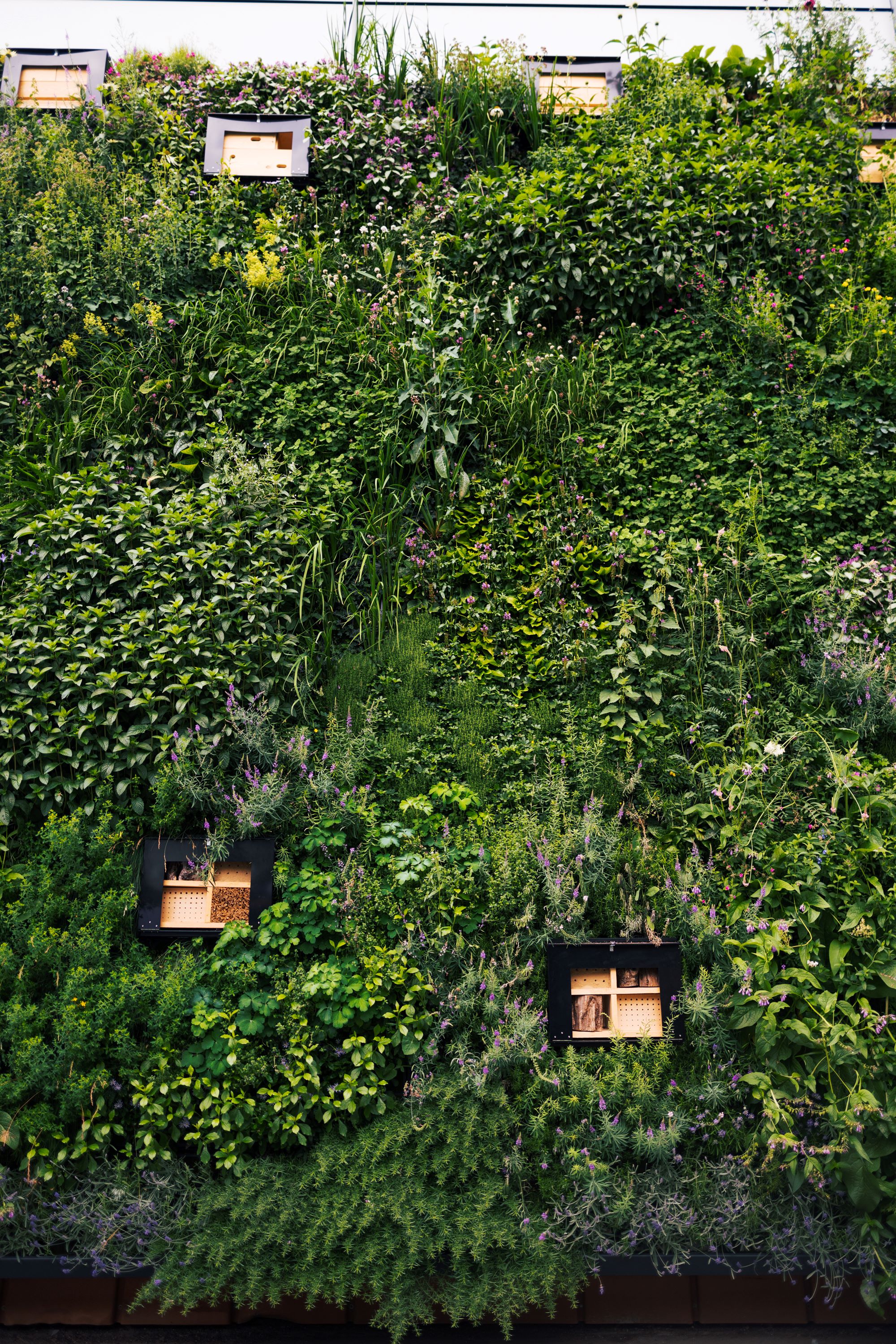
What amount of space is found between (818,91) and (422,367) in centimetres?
419

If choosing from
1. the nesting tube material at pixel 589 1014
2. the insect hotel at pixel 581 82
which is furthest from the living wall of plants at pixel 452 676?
the insect hotel at pixel 581 82

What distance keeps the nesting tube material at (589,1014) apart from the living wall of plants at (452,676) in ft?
0.43

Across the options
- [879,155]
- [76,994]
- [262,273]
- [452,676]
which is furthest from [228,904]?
[879,155]

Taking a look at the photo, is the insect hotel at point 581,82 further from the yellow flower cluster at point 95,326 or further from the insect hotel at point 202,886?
the insect hotel at point 202,886

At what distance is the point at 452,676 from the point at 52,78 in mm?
6157

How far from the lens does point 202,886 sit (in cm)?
330

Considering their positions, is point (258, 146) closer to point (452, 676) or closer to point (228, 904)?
point (452, 676)

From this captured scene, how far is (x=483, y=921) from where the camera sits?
3186mm

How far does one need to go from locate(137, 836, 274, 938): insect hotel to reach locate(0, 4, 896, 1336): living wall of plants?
0.11 m

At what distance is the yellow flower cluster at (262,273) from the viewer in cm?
497

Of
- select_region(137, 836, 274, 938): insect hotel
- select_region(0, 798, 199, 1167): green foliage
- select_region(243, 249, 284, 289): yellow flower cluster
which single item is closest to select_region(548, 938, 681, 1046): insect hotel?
select_region(137, 836, 274, 938): insect hotel

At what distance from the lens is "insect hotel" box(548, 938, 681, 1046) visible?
3.03 metres

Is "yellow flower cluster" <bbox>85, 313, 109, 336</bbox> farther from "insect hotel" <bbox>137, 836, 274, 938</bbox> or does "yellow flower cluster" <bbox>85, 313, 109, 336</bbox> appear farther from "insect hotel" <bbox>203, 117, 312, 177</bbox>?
"insect hotel" <bbox>137, 836, 274, 938</bbox>

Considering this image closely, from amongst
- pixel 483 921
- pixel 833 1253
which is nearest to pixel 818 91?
pixel 483 921
